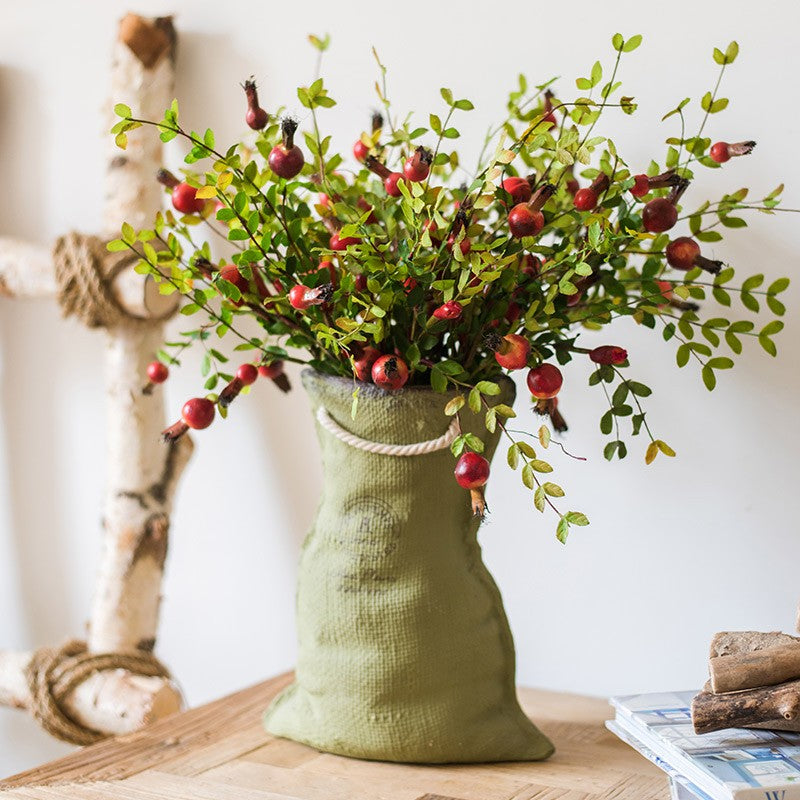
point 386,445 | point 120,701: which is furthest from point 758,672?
point 120,701

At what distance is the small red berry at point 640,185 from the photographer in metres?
0.79

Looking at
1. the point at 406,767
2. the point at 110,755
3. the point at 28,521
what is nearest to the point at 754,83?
the point at 406,767

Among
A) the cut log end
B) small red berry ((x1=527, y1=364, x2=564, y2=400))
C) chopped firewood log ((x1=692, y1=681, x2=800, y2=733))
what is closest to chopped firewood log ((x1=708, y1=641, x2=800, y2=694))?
chopped firewood log ((x1=692, y1=681, x2=800, y2=733))

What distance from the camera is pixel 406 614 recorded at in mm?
857

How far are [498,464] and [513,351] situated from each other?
15.0 inches

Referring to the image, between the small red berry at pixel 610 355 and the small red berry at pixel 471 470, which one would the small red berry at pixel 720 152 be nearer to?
the small red berry at pixel 610 355

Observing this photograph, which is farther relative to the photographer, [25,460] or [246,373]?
[25,460]

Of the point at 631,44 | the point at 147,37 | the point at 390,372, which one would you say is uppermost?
the point at 147,37

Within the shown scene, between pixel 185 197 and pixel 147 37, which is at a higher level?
pixel 147 37

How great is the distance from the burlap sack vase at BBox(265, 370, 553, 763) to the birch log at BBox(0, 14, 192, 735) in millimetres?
396

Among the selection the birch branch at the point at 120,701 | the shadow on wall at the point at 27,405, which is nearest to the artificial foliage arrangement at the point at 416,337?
the birch branch at the point at 120,701

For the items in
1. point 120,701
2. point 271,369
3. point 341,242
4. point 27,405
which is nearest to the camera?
point 341,242

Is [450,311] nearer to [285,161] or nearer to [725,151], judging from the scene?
[285,161]

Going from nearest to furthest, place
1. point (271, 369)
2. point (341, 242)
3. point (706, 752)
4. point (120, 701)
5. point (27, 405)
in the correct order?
point (706, 752)
point (341, 242)
point (271, 369)
point (120, 701)
point (27, 405)
